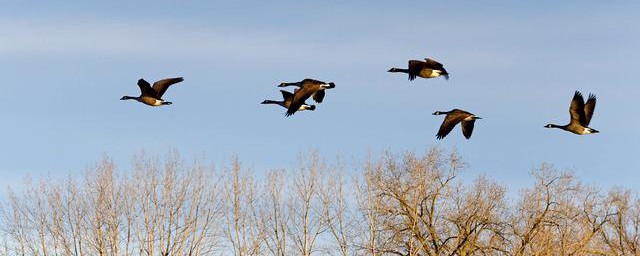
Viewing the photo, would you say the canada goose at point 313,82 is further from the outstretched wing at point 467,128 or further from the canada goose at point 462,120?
the outstretched wing at point 467,128

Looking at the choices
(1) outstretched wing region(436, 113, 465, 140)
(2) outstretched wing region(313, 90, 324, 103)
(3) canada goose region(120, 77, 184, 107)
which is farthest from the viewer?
(2) outstretched wing region(313, 90, 324, 103)

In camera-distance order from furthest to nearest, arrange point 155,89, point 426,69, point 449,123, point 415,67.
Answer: point 449,123 → point 155,89 → point 415,67 → point 426,69

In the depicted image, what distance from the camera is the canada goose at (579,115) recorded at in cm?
2522

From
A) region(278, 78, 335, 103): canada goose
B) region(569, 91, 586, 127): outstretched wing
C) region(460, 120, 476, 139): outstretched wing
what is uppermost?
region(278, 78, 335, 103): canada goose

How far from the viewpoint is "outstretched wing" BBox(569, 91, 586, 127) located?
25.2 m

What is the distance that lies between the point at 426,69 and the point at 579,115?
4.68 meters

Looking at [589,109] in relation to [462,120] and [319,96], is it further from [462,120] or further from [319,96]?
[319,96]

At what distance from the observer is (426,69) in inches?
897

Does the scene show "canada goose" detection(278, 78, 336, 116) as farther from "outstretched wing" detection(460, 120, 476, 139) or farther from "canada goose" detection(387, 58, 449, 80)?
"outstretched wing" detection(460, 120, 476, 139)

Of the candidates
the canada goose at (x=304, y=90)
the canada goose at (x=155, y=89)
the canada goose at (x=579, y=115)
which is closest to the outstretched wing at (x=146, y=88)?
the canada goose at (x=155, y=89)

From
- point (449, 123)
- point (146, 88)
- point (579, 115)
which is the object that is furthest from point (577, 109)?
point (146, 88)

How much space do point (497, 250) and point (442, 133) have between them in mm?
10907

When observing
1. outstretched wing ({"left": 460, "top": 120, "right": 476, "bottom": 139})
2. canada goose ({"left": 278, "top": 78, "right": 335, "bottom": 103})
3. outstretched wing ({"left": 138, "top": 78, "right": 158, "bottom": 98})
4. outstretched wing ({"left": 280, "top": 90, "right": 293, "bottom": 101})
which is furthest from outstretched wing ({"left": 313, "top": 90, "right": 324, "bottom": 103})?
outstretched wing ({"left": 138, "top": 78, "right": 158, "bottom": 98})

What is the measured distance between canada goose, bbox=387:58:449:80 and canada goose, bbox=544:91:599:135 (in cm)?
415
